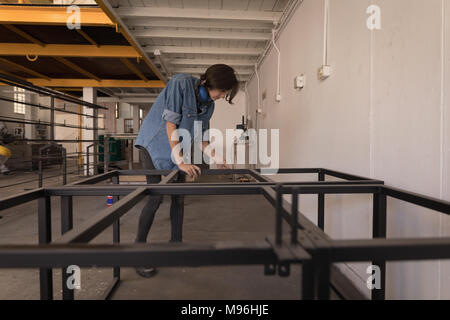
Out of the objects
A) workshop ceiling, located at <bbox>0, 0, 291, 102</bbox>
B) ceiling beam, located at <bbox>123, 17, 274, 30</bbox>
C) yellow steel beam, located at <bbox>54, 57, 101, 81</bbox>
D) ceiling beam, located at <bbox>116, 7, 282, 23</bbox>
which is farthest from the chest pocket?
yellow steel beam, located at <bbox>54, 57, 101, 81</bbox>

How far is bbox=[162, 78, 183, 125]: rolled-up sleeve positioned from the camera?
148 cm

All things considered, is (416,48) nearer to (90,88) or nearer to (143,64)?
(143,64)

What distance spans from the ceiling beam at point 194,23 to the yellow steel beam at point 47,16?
1.16 ft

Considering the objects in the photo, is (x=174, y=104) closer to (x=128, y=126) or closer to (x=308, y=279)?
(x=308, y=279)

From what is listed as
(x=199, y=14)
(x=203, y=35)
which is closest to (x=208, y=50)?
(x=203, y=35)

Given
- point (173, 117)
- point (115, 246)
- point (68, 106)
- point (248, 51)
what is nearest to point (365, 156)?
point (173, 117)

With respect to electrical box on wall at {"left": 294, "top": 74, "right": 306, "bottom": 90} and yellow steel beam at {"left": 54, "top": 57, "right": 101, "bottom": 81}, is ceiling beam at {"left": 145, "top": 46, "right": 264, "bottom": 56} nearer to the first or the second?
yellow steel beam at {"left": 54, "top": 57, "right": 101, "bottom": 81}

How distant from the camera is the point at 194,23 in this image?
134 inches

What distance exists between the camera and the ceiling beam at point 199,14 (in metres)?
3.01

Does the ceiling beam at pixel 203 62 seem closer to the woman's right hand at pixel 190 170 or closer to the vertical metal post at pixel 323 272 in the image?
the woman's right hand at pixel 190 170

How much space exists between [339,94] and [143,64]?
14.1 ft

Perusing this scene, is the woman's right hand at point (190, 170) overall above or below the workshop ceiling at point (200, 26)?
below

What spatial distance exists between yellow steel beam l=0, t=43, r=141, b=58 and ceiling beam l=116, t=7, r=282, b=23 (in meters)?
1.27
